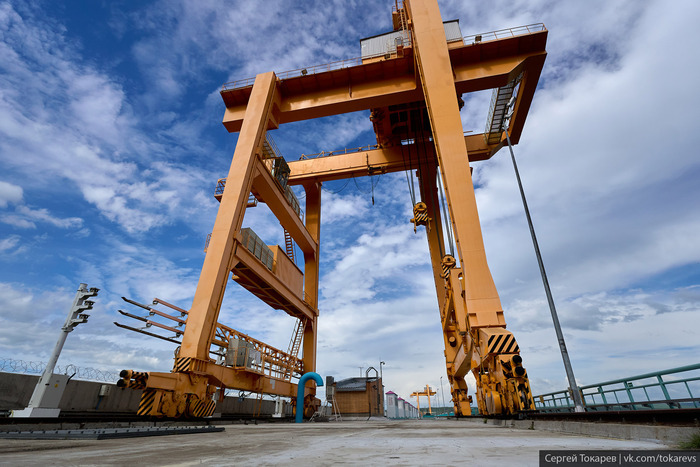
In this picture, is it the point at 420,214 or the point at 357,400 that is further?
the point at 357,400

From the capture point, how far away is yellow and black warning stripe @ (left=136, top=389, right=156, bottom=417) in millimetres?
7977

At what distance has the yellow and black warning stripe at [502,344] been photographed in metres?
7.21

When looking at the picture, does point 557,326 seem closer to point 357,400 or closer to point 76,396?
point 76,396

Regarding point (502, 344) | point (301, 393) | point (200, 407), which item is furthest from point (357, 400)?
point (502, 344)

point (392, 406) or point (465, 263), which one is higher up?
point (465, 263)

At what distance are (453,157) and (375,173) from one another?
743 centimetres

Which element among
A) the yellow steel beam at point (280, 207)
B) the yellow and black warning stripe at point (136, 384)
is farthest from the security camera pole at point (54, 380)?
the yellow steel beam at point (280, 207)

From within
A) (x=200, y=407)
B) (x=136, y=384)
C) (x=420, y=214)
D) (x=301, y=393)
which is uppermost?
(x=420, y=214)

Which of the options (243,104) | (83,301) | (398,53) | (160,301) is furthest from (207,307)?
(398,53)

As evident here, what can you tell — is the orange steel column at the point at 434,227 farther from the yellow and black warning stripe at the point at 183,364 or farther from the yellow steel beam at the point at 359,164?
the yellow and black warning stripe at the point at 183,364

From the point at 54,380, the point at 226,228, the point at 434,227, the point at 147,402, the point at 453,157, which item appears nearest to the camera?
the point at 54,380

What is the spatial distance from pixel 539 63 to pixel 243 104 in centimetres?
1167

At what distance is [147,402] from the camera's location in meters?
8.06

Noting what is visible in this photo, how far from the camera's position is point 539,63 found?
12.0m
